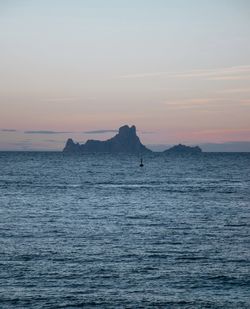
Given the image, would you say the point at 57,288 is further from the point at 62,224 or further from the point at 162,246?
the point at 62,224

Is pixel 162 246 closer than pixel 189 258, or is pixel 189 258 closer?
pixel 189 258

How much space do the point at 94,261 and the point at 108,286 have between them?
24.5 ft

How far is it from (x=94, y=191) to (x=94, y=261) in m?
74.6

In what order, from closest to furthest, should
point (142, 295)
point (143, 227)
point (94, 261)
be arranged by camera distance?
point (142, 295) → point (94, 261) → point (143, 227)

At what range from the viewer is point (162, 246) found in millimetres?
54469

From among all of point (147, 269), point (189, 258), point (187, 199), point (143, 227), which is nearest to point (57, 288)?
point (147, 269)

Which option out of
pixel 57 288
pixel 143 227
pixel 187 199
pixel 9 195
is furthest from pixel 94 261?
pixel 9 195

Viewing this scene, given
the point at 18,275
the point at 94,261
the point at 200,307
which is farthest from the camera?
the point at 94,261

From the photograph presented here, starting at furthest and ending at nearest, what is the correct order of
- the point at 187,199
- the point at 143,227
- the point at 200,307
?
the point at 187,199, the point at 143,227, the point at 200,307

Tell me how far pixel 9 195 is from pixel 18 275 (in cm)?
6808

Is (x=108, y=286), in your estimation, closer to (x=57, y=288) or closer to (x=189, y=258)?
(x=57, y=288)

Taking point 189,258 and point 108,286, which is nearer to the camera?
point 108,286

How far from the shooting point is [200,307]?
1426 inches

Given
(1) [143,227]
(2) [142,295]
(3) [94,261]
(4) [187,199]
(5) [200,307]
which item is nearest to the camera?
(5) [200,307]
